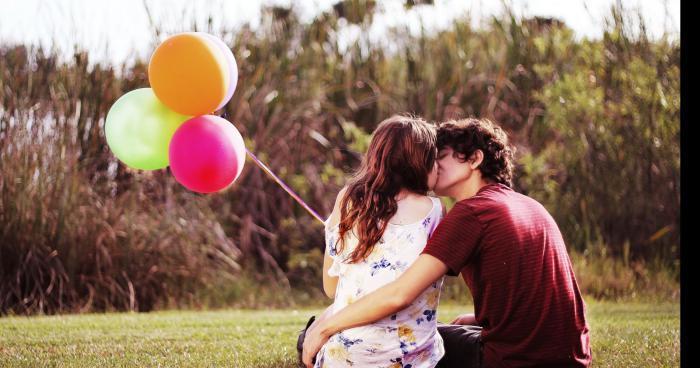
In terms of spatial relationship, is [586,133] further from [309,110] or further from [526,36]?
[309,110]

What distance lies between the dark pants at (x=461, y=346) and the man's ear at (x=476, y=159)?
0.66 meters

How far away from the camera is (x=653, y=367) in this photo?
3.74 m

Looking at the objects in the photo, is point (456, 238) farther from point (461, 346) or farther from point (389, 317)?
point (461, 346)

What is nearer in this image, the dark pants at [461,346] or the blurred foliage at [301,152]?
the dark pants at [461,346]

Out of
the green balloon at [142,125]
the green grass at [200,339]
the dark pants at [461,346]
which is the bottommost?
the green grass at [200,339]

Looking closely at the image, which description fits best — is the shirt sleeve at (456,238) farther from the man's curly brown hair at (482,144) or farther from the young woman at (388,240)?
the man's curly brown hair at (482,144)

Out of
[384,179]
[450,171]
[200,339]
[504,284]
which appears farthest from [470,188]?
[200,339]

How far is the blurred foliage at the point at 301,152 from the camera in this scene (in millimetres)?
6434

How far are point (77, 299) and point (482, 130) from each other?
427cm

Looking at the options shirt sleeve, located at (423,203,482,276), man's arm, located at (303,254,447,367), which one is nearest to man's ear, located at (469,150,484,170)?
shirt sleeve, located at (423,203,482,276)

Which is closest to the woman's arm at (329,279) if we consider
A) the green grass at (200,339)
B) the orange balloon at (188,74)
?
the green grass at (200,339)

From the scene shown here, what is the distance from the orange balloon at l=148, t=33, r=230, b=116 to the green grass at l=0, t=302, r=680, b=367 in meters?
1.25

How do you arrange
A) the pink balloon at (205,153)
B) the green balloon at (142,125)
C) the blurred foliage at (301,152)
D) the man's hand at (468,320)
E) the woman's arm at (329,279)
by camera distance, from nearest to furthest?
the woman's arm at (329,279) → the man's hand at (468,320) → the pink balloon at (205,153) → the green balloon at (142,125) → the blurred foliage at (301,152)
